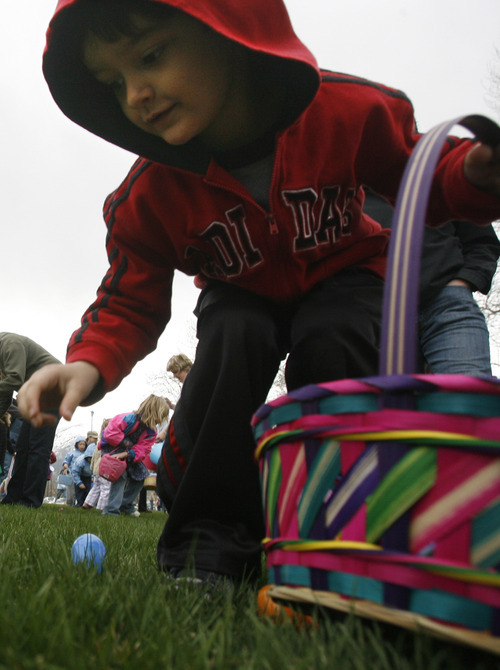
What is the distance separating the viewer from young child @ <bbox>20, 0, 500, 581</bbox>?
128cm

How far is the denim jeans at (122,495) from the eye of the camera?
6.86 m

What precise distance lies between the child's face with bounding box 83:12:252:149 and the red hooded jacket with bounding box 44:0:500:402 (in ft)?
0.27

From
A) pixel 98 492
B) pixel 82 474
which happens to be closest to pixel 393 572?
pixel 98 492

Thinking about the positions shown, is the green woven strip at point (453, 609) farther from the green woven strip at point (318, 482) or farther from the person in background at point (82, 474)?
the person in background at point (82, 474)

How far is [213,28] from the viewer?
1222 mm

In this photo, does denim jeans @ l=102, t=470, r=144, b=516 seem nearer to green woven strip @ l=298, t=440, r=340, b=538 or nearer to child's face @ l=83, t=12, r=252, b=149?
child's face @ l=83, t=12, r=252, b=149

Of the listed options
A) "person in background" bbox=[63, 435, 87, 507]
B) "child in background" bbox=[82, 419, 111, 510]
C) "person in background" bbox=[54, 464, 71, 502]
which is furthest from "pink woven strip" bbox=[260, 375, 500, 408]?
"person in background" bbox=[54, 464, 71, 502]

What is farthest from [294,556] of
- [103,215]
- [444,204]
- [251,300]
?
[103,215]

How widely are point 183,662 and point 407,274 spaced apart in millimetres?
559

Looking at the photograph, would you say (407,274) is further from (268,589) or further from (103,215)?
(103,215)

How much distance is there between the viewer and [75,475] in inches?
457

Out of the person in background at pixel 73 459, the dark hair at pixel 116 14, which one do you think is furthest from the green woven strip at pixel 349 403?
the person in background at pixel 73 459

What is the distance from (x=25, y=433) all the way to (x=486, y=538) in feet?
17.4

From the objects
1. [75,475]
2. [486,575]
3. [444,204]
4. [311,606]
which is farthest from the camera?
[75,475]
